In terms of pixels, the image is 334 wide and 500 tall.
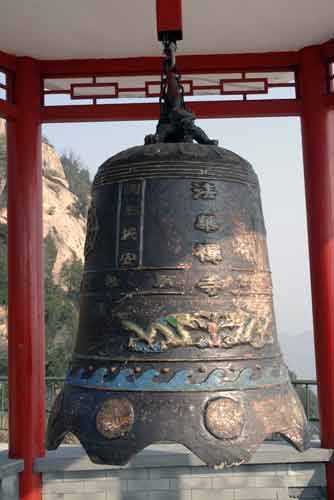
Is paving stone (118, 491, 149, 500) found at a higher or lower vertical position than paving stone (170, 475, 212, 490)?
lower

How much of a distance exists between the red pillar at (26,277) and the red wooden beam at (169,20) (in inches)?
115

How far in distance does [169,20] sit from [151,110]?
9.12 ft

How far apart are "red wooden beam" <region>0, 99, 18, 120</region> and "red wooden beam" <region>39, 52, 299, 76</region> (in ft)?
1.99

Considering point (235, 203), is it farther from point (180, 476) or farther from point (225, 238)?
point (180, 476)

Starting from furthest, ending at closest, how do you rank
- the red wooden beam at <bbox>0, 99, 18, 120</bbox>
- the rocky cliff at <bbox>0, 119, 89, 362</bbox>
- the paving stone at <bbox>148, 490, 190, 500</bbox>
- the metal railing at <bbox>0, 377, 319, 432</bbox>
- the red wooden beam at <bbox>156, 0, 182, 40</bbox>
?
the rocky cliff at <bbox>0, 119, 89, 362</bbox> → the metal railing at <bbox>0, 377, 319, 432</bbox> → the paving stone at <bbox>148, 490, 190, 500</bbox> → the red wooden beam at <bbox>0, 99, 18, 120</bbox> → the red wooden beam at <bbox>156, 0, 182, 40</bbox>

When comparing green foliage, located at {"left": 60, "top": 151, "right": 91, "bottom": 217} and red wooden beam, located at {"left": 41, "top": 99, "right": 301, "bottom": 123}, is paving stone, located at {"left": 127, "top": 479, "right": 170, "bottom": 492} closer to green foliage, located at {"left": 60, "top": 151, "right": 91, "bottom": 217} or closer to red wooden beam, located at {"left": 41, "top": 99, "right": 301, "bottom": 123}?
red wooden beam, located at {"left": 41, "top": 99, "right": 301, "bottom": 123}

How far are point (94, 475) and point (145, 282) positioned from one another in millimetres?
3347

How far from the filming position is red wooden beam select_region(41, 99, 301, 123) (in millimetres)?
4980

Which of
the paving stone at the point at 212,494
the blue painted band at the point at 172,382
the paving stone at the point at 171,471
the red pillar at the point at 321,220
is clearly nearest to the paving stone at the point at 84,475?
the paving stone at the point at 171,471

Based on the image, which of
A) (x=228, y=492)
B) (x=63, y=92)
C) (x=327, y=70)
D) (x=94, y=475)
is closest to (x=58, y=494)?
(x=94, y=475)

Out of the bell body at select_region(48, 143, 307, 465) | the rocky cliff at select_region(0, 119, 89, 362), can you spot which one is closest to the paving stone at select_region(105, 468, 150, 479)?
the bell body at select_region(48, 143, 307, 465)

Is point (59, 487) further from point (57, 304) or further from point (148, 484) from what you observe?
point (57, 304)

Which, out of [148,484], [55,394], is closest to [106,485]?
[148,484]

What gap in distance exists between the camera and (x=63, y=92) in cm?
517
